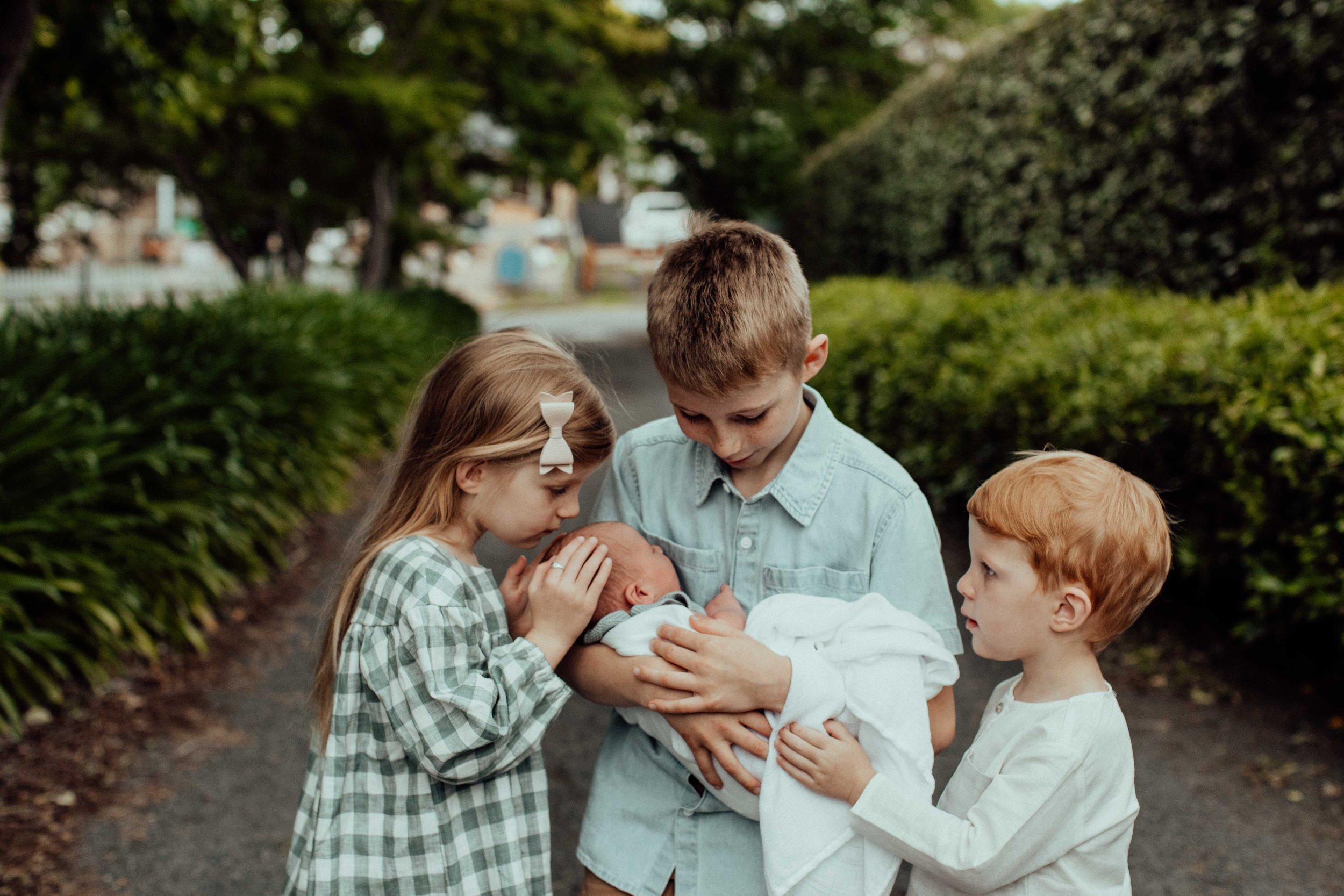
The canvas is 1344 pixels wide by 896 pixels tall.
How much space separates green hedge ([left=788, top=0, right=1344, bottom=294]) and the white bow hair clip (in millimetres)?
4399

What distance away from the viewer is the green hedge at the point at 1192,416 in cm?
333

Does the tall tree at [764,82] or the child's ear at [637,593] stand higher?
the tall tree at [764,82]

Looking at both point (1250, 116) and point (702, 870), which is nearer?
point (702, 870)

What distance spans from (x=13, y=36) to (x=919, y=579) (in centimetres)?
480

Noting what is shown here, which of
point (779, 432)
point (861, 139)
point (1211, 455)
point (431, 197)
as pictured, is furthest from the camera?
point (431, 197)

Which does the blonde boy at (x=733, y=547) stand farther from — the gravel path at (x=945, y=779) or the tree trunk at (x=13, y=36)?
the tree trunk at (x=13, y=36)

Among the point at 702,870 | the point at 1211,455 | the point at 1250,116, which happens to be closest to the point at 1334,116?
the point at 1250,116

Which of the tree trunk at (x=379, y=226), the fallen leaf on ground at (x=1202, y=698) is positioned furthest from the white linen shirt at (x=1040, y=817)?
the tree trunk at (x=379, y=226)

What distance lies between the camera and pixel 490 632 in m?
1.93

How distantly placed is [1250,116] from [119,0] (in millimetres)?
6413

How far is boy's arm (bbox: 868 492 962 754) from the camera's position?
1747mm

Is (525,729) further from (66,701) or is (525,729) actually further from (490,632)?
(66,701)

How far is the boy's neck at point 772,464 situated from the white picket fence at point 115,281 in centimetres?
961

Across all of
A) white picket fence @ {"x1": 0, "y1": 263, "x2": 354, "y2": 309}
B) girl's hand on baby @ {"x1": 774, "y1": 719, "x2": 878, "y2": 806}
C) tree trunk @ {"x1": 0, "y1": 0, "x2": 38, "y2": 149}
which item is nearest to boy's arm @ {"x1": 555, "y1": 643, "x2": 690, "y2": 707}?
girl's hand on baby @ {"x1": 774, "y1": 719, "x2": 878, "y2": 806}
